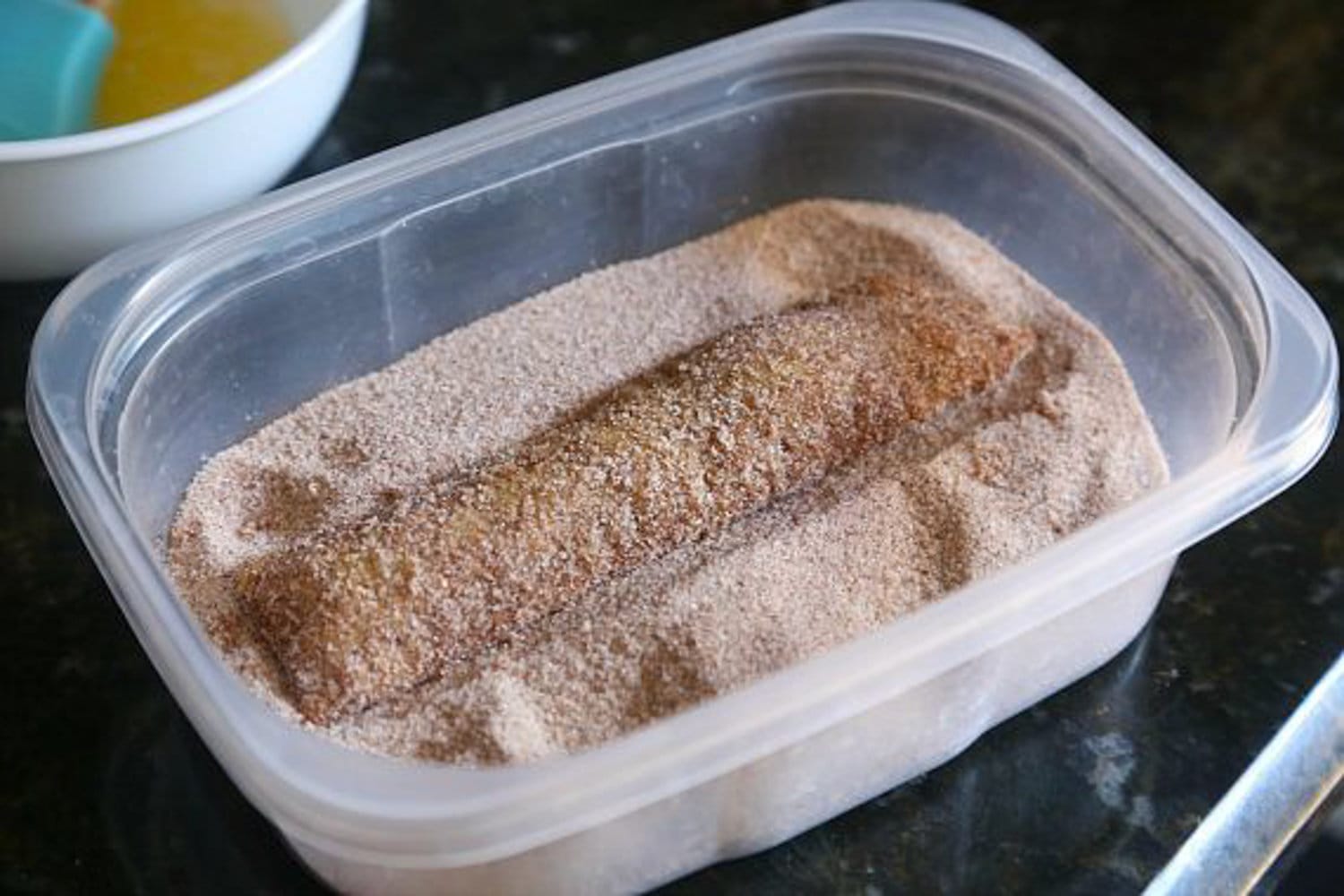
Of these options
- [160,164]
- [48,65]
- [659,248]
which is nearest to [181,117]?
[160,164]

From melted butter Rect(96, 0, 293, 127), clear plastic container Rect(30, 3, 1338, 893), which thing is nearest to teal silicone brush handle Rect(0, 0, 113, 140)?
melted butter Rect(96, 0, 293, 127)

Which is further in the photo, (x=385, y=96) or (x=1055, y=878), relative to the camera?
(x=385, y=96)

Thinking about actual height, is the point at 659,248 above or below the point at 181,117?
below

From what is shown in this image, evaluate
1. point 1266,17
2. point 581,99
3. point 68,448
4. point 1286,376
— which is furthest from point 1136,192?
point 68,448

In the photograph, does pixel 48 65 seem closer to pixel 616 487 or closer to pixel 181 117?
pixel 181 117

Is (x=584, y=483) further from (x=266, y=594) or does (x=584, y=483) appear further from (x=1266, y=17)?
(x=1266, y=17)

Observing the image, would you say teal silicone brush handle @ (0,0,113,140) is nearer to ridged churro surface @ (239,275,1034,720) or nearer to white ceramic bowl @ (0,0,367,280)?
white ceramic bowl @ (0,0,367,280)
